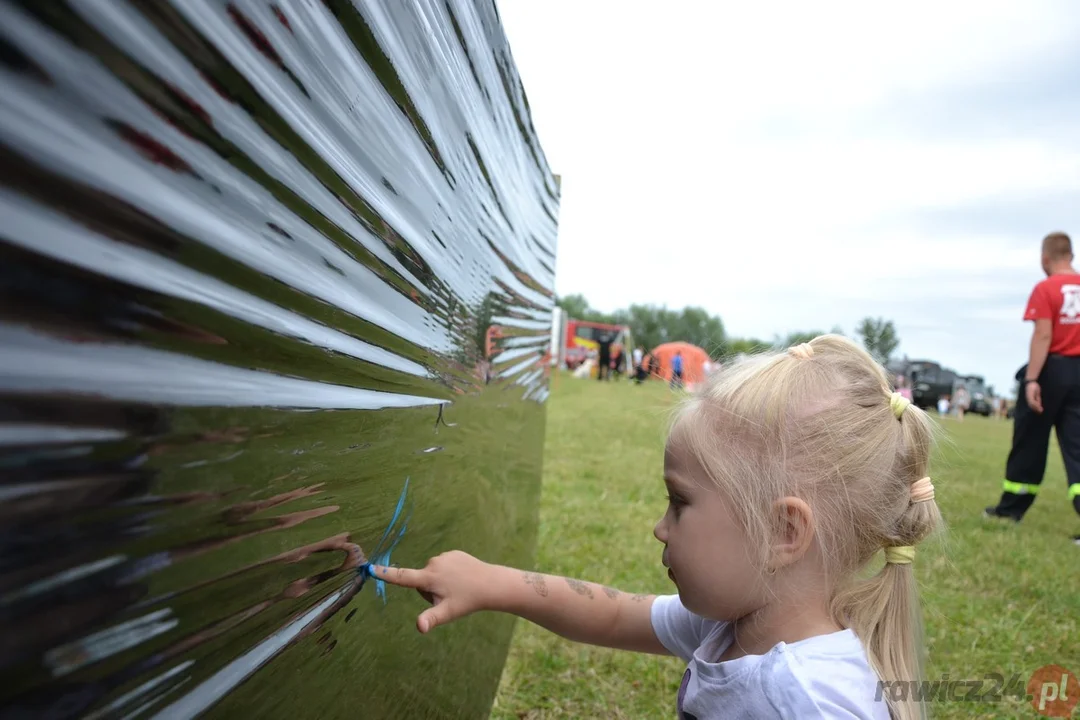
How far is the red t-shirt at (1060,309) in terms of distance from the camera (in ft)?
12.0

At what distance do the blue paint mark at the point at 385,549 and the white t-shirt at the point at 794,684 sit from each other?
1.58 ft

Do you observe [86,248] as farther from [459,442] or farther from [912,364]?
[912,364]

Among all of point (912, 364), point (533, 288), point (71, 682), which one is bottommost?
point (71, 682)

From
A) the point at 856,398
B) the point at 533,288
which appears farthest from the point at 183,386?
the point at 533,288

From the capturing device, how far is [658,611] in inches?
51.5

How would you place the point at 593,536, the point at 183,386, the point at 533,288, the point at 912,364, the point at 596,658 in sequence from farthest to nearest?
the point at 912,364 → the point at 593,536 → the point at 596,658 → the point at 533,288 → the point at 183,386

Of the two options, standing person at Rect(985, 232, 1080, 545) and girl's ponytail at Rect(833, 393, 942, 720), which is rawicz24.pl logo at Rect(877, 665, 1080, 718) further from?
standing person at Rect(985, 232, 1080, 545)

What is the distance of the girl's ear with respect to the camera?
979 millimetres

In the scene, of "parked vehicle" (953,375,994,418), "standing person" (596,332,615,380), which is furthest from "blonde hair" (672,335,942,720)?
"parked vehicle" (953,375,994,418)

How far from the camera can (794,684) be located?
35.3 inches

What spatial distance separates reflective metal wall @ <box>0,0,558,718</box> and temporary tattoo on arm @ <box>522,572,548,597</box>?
26 cm

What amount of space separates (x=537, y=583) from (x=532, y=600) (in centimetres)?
3

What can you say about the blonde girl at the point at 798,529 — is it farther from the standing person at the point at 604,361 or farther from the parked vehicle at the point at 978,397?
the parked vehicle at the point at 978,397

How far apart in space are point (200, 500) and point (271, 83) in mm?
268
